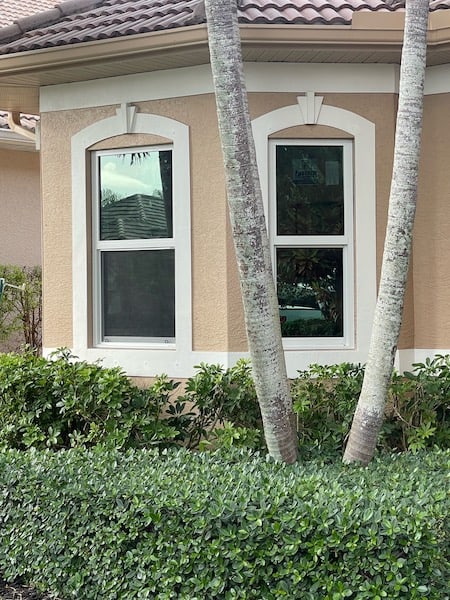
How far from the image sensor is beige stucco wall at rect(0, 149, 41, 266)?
43.5 feet

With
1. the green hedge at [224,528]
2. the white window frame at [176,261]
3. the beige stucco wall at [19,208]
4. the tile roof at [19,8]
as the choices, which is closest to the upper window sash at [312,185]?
the white window frame at [176,261]

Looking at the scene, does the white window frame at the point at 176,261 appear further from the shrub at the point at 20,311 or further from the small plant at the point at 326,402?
the shrub at the point at 20,311

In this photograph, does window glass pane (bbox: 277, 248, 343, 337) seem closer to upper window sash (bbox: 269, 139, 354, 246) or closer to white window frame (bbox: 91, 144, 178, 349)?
upper window sash (bbox: 269, 139, 354, 246)

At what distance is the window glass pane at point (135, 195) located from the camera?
7.41 metres

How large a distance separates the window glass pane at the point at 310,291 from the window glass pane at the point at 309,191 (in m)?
0.21

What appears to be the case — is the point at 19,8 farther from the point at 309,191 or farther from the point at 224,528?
the point at 224,528

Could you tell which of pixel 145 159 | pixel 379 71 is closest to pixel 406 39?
pixel 379 71

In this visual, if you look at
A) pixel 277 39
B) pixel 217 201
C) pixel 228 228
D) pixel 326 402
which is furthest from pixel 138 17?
pixel 326 402

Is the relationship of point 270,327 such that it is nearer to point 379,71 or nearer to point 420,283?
point 420,283

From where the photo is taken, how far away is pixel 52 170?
25.9 ft

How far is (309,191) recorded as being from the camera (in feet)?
23.3

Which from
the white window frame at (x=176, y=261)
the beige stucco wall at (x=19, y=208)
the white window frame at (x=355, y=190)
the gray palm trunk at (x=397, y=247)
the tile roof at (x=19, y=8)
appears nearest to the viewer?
the gray palm trunk at (x=397, y=247)

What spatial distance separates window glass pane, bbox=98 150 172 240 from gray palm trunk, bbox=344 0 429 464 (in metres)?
2.68

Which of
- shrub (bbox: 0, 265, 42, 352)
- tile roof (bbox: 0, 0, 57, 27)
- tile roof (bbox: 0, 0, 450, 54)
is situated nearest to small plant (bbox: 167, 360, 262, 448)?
tile roof (bbox: 0, 0, 450, 54)
